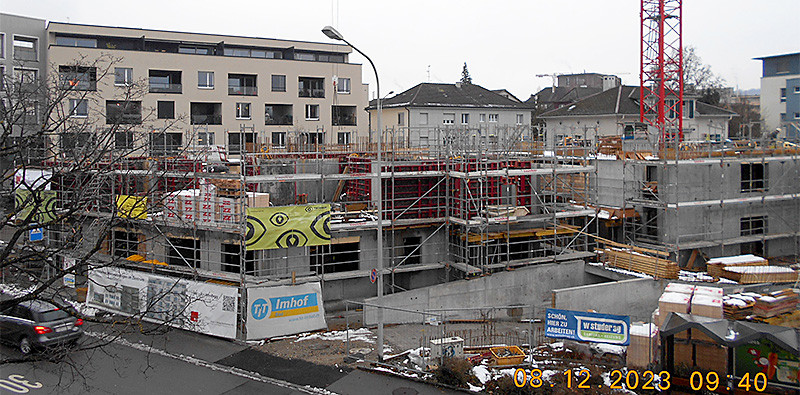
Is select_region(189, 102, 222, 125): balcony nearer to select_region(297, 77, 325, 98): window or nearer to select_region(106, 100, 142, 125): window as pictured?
select_region(106, 100, 142, 125): window

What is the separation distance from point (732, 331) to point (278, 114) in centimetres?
3929

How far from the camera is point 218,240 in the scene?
69.3ft

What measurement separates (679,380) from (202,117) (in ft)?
128

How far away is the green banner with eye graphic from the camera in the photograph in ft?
63.5

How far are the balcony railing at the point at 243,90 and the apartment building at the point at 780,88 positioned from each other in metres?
33.7

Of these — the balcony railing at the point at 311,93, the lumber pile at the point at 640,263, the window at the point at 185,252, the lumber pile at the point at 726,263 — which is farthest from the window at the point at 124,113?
the lumber pile at the point at 726,263

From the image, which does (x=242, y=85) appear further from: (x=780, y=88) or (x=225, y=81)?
(x=780, y=88)

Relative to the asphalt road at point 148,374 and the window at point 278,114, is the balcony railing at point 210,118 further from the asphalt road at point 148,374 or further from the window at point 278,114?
the asphalt road at point 148,374

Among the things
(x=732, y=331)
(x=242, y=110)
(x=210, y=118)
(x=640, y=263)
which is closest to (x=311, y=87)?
(x=242, y=110)

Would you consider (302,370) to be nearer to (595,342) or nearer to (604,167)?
(595,342)

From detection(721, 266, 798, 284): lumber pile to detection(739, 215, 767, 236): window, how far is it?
483 centimetres

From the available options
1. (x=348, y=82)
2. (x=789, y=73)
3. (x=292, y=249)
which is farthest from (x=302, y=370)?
(x=348, y=82)

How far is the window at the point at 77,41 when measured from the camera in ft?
146

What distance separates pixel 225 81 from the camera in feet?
152
